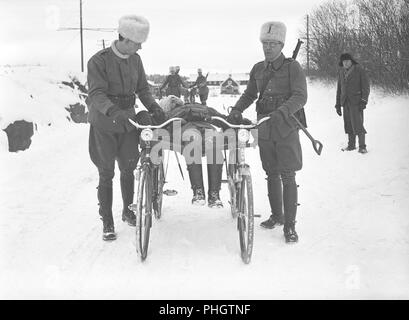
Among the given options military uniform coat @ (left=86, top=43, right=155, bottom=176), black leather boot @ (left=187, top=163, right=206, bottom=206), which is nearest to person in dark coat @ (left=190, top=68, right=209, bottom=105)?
military uniform coat @ (left=86, top=43, right=155, bottom=176)

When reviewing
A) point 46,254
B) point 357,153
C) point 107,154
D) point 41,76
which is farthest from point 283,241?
point 41,76

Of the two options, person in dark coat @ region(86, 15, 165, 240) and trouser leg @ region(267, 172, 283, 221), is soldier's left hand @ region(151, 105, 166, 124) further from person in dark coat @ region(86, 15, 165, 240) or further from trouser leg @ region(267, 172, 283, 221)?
trouser leg @ region(267, 172, 283, 221)

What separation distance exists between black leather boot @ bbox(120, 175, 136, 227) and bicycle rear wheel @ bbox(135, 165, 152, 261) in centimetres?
84

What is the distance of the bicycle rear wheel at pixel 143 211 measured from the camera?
386 centimetres

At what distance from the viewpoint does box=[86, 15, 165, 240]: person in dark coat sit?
4219mm

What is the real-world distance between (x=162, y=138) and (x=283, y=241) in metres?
1.48

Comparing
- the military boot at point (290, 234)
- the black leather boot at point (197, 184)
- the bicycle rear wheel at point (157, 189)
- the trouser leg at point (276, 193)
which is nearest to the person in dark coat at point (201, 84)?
the bicycle rear wheel at point (157, 189)

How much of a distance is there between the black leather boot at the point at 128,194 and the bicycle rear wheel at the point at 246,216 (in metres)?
1.33

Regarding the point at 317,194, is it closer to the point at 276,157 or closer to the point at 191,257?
the point at 276,157

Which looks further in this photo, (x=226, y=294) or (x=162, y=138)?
(x=162, y=138)

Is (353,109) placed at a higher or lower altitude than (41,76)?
lower

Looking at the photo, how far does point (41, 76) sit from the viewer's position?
14.9 metres

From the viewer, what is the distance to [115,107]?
416 centimetres
